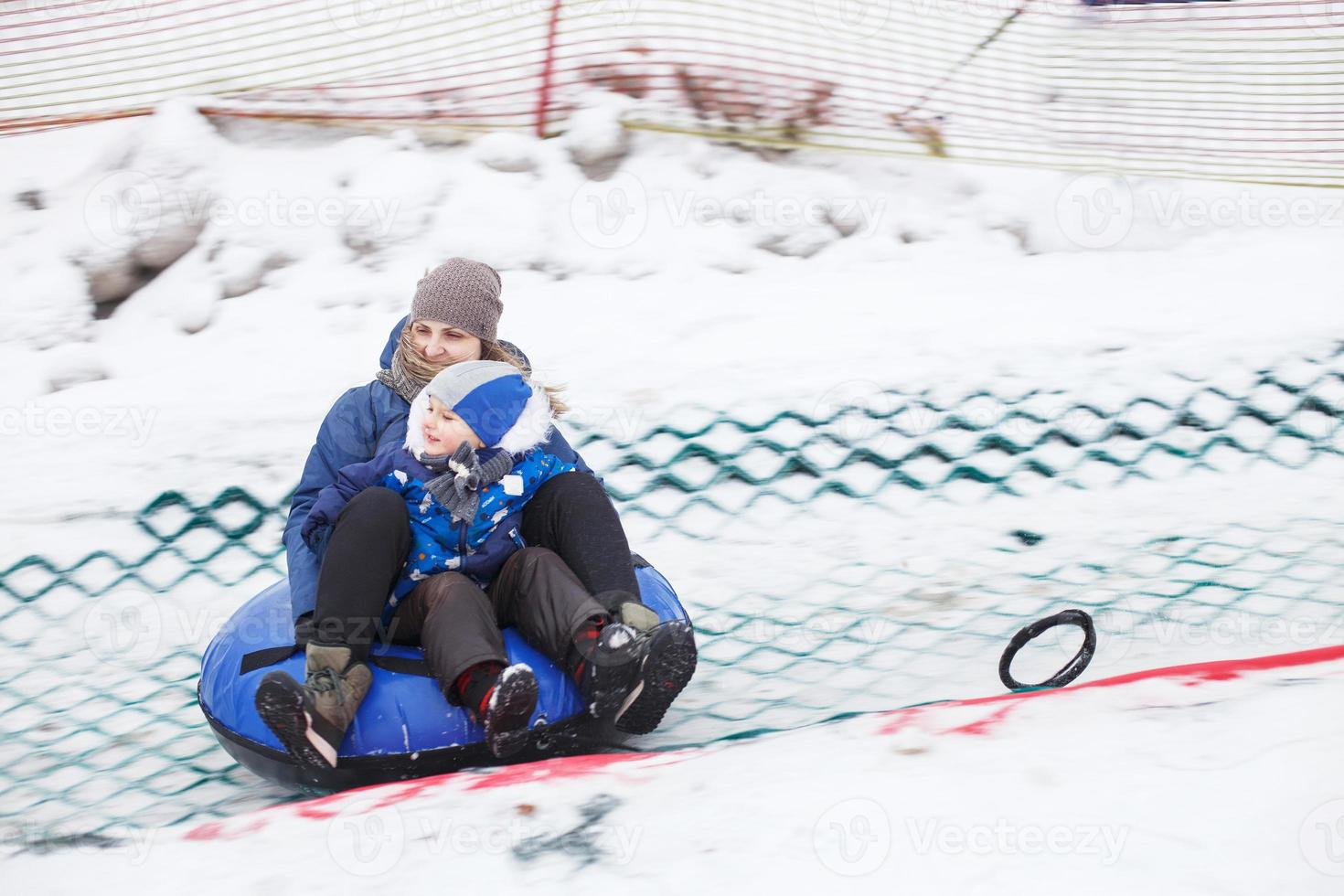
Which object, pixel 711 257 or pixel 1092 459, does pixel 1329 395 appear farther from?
pixel 711 257

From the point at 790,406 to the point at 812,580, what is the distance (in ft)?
2.29

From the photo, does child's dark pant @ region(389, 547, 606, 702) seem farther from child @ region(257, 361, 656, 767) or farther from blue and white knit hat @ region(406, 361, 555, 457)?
blue and white knit hat @ region(406, 361, 555, 457)

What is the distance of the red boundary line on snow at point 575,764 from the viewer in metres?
1.48

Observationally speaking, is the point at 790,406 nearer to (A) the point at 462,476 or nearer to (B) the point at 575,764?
(A) the point at 462,476

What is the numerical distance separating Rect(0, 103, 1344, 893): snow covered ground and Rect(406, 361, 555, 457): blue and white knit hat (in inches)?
19.2

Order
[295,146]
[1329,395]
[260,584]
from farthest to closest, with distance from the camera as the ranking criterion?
[295,146] → [1329,395] → [260,584]

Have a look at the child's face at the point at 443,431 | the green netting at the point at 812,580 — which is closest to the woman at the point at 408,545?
the child's face at the point at 443,431

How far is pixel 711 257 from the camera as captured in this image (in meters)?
3.77

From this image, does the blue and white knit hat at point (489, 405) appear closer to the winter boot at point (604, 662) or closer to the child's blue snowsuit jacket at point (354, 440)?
the child's blue snowsuit jacket at point (354, 440)

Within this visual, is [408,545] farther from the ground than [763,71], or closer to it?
closer to it

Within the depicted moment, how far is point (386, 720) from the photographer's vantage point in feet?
5.44

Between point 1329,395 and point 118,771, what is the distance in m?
2.79

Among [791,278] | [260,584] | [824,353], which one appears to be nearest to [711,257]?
[791,278]

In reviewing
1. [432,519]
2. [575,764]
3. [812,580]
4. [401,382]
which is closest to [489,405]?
[432,519]
